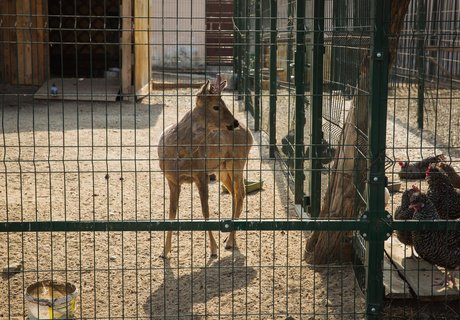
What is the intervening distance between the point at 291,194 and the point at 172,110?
7810 millimetres

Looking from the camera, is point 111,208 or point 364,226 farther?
point 111,208

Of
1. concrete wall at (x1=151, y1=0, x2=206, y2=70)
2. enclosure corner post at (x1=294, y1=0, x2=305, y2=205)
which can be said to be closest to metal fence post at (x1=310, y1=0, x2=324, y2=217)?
enclosure corner post at (x1=294, y1=0, x2=305, y2=205)

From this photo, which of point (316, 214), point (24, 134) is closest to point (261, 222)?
point (316, 214)

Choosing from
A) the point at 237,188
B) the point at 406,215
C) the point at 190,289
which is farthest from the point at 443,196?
the point at 190,289

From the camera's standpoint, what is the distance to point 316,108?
741cm

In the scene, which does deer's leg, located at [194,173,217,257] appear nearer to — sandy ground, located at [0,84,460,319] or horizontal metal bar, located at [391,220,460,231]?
sandy ground, located at [0,84,460,319]

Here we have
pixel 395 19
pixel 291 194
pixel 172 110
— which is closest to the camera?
pixel 395 19

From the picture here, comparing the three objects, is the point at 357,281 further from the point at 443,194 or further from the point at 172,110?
the point at 172,110

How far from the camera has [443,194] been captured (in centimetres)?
643

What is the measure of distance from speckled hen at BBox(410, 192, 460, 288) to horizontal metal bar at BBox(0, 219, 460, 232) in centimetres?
89

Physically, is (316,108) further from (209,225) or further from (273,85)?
(273,85)

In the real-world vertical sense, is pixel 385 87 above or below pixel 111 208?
above

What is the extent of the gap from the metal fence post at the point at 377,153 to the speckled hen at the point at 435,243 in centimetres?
99

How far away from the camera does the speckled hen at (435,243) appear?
571cm
